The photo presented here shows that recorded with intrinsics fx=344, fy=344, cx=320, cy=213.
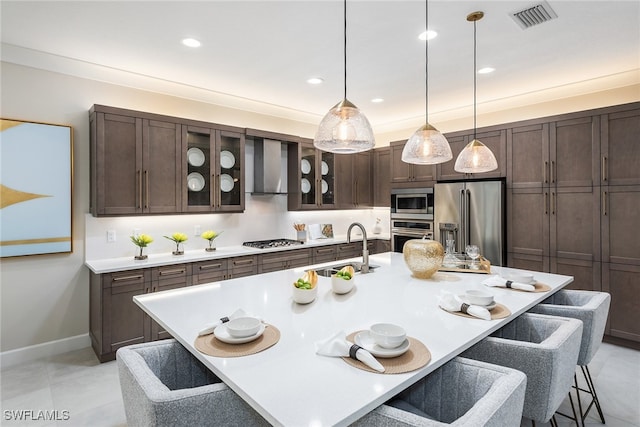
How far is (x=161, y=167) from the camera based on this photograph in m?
3.62

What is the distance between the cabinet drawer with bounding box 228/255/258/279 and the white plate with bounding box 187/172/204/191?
91 centimetres

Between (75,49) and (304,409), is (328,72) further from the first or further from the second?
(304,409)

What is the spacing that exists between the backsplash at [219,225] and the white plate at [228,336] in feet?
8.89

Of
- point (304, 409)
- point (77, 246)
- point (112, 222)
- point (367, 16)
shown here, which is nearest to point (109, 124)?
point (112, 222)

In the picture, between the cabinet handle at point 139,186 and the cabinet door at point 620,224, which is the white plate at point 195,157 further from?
the cabinet door at point 620,224

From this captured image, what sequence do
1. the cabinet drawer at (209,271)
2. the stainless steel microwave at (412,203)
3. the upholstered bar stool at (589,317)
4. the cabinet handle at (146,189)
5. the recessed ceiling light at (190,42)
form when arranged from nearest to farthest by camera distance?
the upholstered bar stool at (589,317) → the recessed ceiling light at (190,42) → the cabinet handle at (146,189) → the cabinet drawer at (209,271) → the stainless steel microwave at (412,203)

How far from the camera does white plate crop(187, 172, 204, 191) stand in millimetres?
3865

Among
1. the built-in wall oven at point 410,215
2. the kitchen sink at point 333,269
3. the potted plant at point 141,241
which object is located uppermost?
the built-in wall oven at point 410,215

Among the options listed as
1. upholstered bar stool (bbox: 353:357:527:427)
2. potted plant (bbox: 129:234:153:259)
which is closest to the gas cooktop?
potted plant (bbox: 129:234:153:259)

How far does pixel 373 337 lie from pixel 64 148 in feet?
11.4

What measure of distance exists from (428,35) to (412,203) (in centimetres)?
252

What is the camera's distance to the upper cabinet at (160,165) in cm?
328

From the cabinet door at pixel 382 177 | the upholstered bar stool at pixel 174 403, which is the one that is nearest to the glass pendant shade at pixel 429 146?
the upholstered bar stool at pixel 174 403

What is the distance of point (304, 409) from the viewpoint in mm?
938
